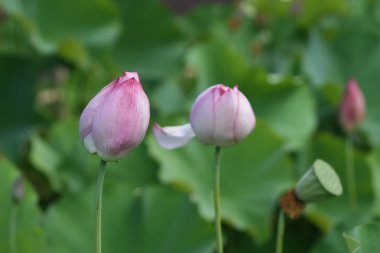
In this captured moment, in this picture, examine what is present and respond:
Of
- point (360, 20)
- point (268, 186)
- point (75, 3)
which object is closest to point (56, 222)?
point (268, 186)

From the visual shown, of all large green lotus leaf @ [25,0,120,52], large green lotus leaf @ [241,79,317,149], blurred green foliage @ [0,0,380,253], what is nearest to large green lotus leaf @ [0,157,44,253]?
blurred green foliage @ [0,0,380,253]

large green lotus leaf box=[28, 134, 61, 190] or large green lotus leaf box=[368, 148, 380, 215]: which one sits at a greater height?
large green lotus leaf box=[28, 134, 61, 190]

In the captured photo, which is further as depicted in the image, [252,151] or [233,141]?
[252,151]

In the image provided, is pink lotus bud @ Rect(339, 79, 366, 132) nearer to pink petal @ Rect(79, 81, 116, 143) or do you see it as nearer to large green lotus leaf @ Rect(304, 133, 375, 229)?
large green lotus leaf @ Rect(304, 133, 375, 229)

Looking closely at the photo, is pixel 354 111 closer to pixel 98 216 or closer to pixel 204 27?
pixel 98 216

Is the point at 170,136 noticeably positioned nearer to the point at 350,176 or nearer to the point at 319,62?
the point at 350,176

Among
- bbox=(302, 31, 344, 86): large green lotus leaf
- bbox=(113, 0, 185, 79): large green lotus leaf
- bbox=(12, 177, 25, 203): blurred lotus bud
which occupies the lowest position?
bbox=(12, 177, 25, 203): blurred lotus bud
